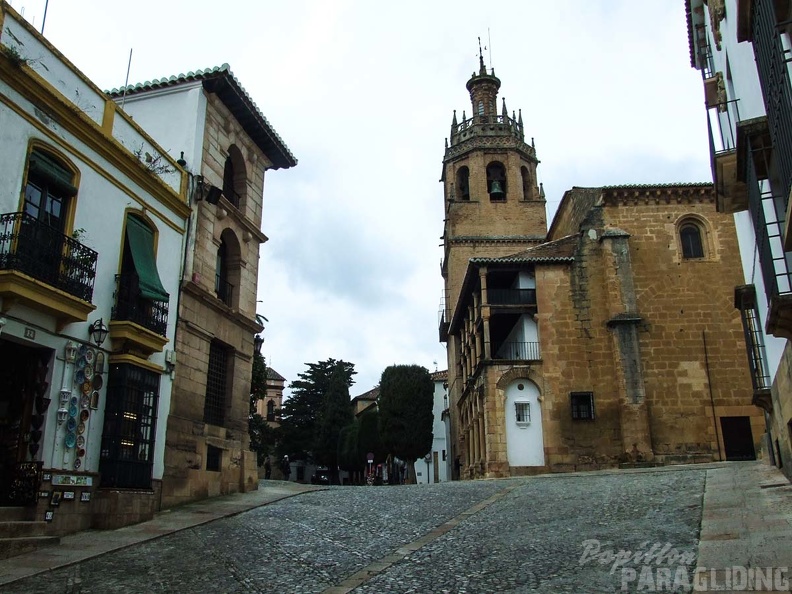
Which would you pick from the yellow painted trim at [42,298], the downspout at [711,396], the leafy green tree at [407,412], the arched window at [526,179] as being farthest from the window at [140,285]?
the arched window at [526,179]

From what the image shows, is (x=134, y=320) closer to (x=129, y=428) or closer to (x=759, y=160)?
(x=129, y=428)

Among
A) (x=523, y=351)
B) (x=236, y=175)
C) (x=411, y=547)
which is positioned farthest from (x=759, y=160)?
(x=523, y=351)

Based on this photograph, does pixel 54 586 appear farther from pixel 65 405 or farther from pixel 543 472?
pixel 543 472

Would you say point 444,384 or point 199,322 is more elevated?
point 444,384

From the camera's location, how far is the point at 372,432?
47031mm

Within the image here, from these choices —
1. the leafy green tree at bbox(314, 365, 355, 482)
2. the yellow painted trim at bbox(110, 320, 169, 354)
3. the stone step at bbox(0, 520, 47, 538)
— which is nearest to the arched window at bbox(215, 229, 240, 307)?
the yellow painted trim at bbox(110, 320, 169, 354)

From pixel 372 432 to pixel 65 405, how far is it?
37.5 metres

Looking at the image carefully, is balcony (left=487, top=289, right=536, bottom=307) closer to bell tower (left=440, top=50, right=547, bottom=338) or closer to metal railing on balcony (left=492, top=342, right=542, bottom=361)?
metal railing on balcony (left=492, top=342, right=542, bottom=361)

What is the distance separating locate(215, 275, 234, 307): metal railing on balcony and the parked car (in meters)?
37.6

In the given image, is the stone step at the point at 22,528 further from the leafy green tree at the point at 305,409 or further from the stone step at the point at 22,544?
the leafy green tree at the point at 305,409

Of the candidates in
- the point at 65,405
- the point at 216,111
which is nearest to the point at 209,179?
the point at 216,111

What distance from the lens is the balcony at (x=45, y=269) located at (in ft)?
30.3

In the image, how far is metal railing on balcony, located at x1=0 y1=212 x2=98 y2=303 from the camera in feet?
30.7

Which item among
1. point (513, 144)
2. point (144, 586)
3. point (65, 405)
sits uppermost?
point (513, 144)
